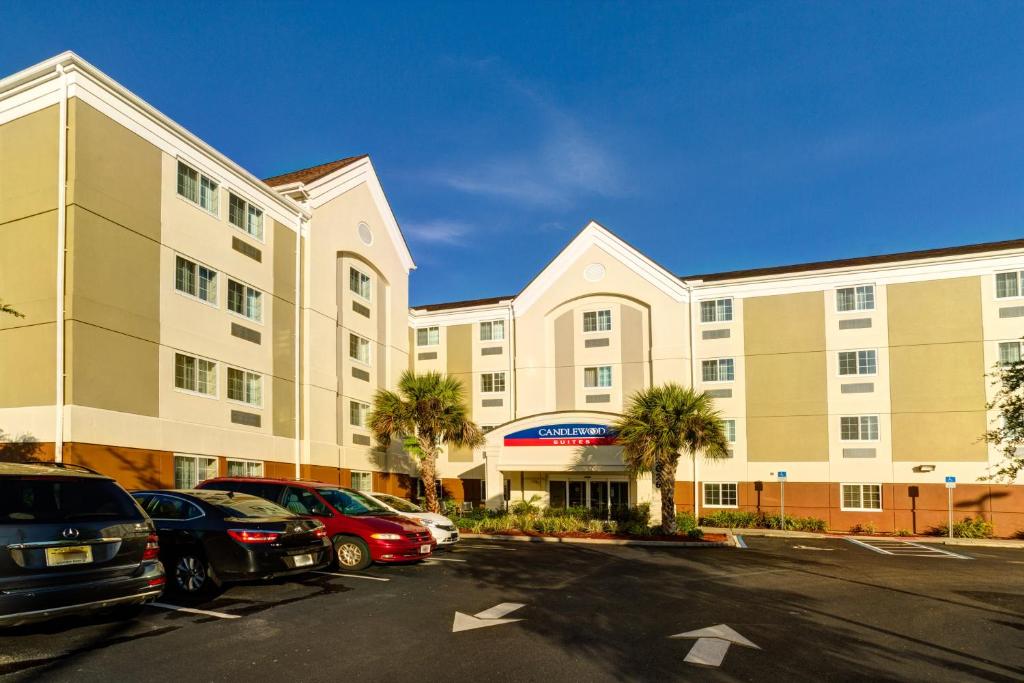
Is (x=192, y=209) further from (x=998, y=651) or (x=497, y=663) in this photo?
(x=998, y=651)

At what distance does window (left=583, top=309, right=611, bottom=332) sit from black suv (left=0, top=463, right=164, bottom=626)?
102 feet

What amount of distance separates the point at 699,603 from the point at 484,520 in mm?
17549

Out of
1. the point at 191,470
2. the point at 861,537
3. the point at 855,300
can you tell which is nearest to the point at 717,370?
the point at 855,300

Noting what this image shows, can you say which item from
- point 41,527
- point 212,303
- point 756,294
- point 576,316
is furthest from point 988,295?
point 41,527

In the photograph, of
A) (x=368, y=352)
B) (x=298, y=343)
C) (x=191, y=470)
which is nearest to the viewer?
(x=191, y=470)

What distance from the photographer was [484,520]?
94.8 feet

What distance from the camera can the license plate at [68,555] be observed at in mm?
7613

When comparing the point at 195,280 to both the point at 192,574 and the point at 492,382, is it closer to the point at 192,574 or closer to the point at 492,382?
the point at 192,574

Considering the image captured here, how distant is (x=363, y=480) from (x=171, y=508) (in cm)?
2046

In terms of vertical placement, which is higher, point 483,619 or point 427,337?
point 427,337

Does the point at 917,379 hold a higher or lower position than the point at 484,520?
higher

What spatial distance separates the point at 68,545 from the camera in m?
7.77

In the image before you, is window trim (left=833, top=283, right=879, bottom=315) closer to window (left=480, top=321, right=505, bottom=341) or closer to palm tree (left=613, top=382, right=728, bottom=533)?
palm tree (left=613, top=382, right=728, bottom=533)

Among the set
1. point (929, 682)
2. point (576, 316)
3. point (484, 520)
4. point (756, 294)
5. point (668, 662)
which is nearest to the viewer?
point (929, 682)
